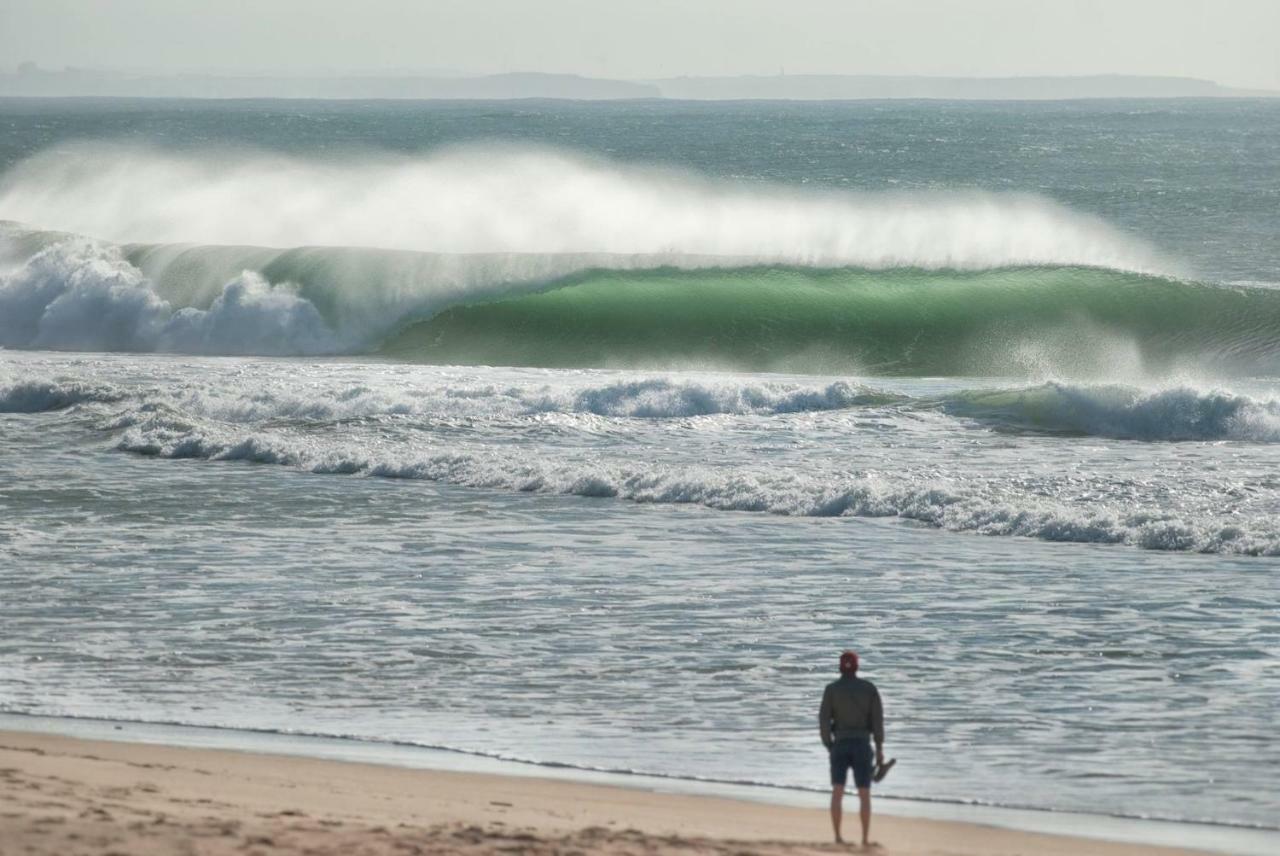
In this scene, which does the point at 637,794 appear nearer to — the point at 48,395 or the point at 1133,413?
the point at 1133,413

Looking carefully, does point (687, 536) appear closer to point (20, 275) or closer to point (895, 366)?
point (895, 366)

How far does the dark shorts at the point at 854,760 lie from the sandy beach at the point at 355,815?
257mm

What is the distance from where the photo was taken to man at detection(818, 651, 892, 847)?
23.3 ft

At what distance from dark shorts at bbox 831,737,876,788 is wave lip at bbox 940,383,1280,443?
41.7 feet

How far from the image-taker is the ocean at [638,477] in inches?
365

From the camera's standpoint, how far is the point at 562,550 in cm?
1369

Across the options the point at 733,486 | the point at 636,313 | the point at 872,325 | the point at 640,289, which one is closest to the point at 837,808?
the point at 733,486

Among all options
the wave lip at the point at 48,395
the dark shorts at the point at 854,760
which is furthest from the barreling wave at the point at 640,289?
the dark shorts at the point at 854,760

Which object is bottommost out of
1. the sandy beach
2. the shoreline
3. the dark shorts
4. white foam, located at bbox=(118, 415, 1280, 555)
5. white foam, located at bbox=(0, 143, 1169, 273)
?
white foam, located at bbox=(118, 415, 1280, 555)

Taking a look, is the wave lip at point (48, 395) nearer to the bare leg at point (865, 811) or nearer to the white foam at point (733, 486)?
the white foam at point (733, 486)

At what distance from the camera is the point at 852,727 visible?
23.5ft

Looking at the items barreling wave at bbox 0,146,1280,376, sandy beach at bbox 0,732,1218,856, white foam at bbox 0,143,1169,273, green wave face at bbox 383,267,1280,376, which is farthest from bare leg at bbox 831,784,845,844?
white foam at bbox 0,143,1169,273

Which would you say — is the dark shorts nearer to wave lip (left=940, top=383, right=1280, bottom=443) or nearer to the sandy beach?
the sandy beach

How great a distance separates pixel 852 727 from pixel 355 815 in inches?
77.2
